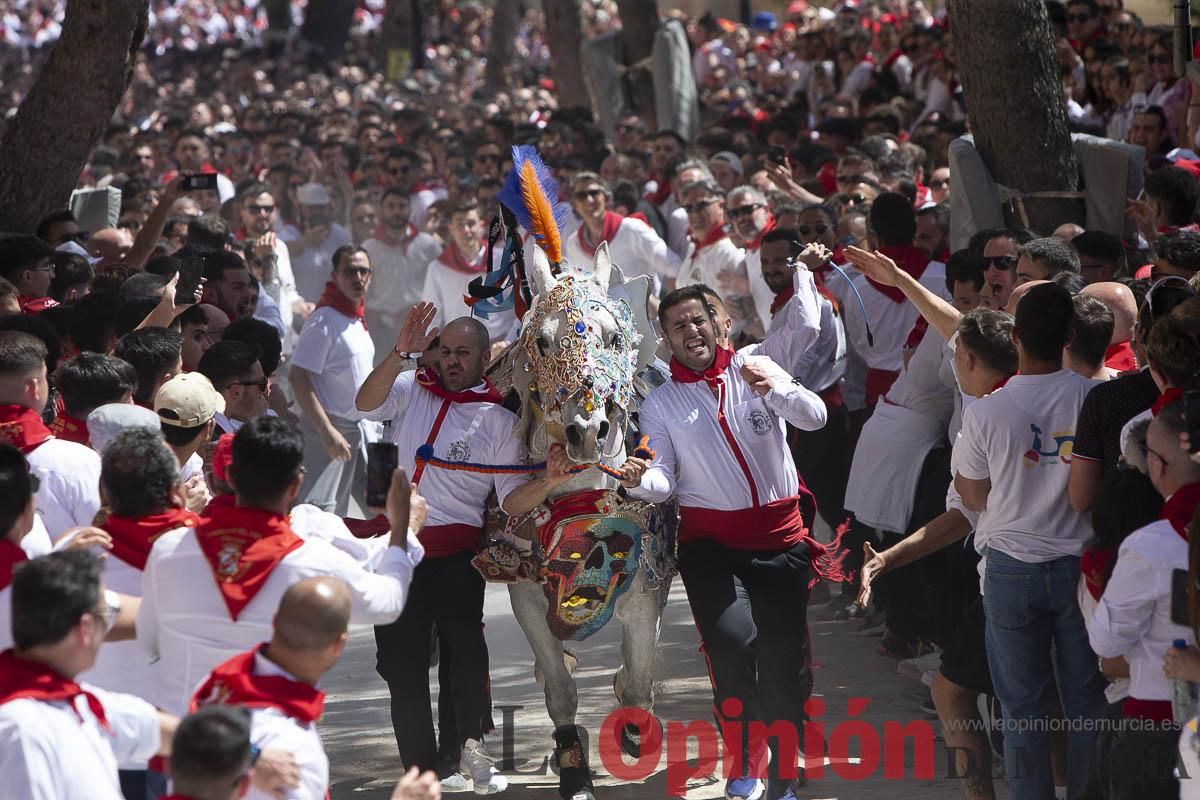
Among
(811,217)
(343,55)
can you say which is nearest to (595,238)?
(811,217)

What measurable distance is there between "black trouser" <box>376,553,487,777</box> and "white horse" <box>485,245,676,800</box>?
239 mm

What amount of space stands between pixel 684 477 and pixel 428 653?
3.92ft

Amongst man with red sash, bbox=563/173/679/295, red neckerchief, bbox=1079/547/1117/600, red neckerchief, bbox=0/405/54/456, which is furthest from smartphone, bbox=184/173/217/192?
red neckerchief, bbox=1079/547/1117/600

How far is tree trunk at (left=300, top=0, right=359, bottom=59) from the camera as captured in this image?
1394 inches

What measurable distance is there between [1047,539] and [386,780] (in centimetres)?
296

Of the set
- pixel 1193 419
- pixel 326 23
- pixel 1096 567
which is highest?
pixel 326 23

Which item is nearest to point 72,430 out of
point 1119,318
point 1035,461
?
point 1035,461

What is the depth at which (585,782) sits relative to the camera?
6.02 metres

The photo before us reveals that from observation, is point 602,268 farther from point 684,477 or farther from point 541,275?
point 684,477

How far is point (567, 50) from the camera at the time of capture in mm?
21000

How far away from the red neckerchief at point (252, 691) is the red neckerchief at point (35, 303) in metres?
4.38

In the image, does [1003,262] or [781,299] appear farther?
[781,299]

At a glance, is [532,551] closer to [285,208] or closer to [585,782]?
[585,782]

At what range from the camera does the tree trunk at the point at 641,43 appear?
19.5 metres
